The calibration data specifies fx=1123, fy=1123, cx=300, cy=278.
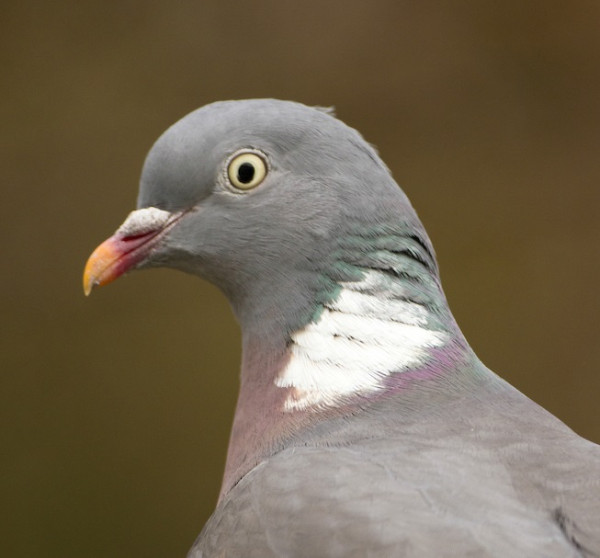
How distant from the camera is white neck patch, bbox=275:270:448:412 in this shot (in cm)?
205

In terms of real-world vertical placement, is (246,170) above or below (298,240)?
above

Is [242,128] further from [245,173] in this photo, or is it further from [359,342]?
[359,342]

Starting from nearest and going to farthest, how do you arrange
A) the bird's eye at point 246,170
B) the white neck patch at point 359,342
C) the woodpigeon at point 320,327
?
1. the woodpigeon at point 320,327
2. the white neck patch at point 359,342
3. the bird's eye at point 246,170

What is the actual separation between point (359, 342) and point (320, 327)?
83 millimetres

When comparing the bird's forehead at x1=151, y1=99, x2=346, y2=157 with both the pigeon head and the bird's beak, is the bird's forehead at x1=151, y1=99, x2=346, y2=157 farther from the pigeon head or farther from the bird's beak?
the bird's beak

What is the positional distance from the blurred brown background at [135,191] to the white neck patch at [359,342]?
10.2 feet

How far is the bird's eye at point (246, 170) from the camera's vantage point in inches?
85.1

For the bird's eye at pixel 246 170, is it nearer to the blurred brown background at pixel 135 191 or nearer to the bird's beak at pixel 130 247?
the bird's beak at pixel 130 247

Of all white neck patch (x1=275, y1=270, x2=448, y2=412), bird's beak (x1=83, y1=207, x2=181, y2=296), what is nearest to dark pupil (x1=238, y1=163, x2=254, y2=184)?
bird's beak (x1=83, y1=207, x2=181, y2=296)

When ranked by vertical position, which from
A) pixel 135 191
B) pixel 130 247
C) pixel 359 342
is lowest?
pixel 135 191

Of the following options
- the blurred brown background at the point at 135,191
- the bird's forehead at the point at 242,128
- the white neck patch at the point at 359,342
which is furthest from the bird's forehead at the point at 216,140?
the blurred brown background at the point at 135,191

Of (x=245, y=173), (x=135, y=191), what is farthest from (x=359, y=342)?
(x=135, y=191)

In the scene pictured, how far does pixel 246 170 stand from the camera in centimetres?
218

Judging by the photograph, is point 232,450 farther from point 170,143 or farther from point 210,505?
point 210,505
